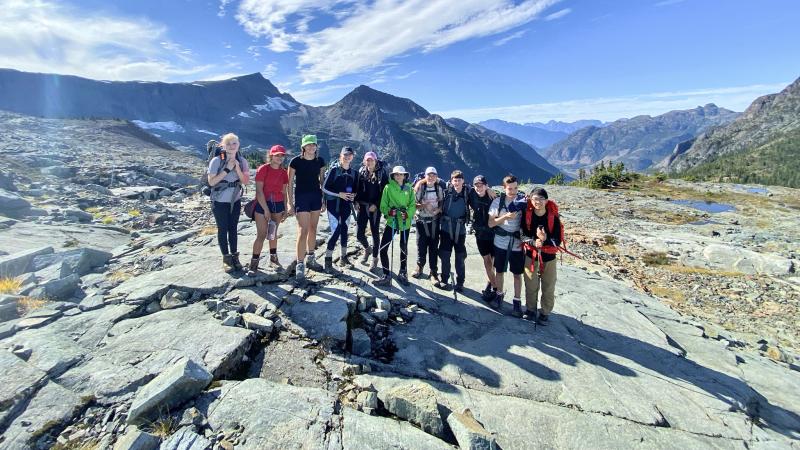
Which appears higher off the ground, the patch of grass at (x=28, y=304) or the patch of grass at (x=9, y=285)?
the patch of grass at (x=9, y=285)

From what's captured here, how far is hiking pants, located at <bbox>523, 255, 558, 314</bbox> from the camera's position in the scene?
8.66 meters

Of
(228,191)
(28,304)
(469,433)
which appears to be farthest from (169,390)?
(28,304)

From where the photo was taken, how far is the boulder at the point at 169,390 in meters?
5.08

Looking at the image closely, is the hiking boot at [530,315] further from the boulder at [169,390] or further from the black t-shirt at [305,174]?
the boulder at [169,390]

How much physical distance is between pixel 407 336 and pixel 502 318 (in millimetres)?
2566

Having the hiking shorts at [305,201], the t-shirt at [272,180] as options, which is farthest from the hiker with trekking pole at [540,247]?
the t-shirt at [272,180]

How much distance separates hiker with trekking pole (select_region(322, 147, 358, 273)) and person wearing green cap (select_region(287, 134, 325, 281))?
286mm

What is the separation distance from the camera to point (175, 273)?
9508 mm

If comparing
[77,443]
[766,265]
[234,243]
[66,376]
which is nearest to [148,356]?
[66,376]

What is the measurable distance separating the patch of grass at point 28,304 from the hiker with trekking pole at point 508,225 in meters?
9.99

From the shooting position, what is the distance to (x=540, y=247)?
8.31 meters

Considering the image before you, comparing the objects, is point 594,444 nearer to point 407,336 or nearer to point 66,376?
point 407,336

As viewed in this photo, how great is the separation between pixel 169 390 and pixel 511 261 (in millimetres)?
6991

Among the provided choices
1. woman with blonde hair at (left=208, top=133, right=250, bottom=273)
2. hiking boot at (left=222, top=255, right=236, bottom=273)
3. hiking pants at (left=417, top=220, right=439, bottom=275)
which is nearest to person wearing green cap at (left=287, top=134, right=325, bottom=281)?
woman with blonde hair at (left=208, top=133, right=250, bottom=273)
